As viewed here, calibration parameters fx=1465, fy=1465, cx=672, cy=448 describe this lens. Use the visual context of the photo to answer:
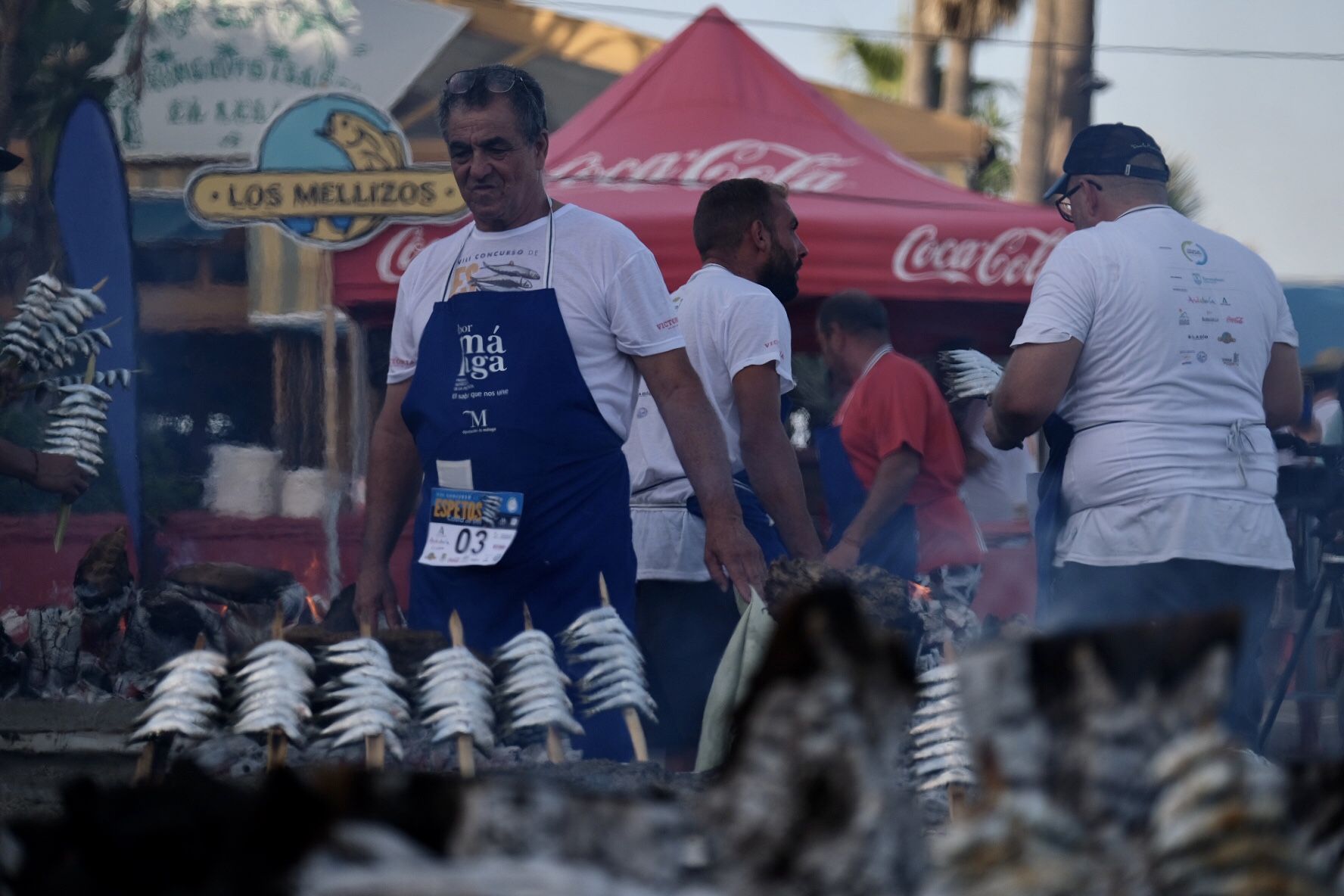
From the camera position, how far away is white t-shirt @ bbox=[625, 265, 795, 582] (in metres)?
3.93

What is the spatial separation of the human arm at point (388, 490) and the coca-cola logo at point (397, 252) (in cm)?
280

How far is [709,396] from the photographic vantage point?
3.97 metres

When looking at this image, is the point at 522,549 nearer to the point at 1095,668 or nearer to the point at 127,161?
the point at 1095,668

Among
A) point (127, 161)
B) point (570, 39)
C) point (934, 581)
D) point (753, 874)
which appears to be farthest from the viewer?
point (570, 39)

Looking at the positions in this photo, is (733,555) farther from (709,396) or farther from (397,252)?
(397,252)

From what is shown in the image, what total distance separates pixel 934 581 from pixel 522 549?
2.05 m

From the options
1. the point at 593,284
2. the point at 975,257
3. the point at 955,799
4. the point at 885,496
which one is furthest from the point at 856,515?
the point at 955,799

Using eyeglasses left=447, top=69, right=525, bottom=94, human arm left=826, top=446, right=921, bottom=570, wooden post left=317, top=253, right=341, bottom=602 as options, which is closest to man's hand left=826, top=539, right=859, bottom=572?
human arm left=826, top=446, right=921, bottom=570

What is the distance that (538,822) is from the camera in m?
1.23

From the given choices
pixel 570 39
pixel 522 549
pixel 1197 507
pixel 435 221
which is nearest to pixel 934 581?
pixel 1197 507

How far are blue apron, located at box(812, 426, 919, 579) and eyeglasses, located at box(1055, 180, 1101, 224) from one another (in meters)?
1.36

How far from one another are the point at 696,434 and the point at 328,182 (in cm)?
385

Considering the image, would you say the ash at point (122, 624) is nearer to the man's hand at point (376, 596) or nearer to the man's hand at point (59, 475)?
the man's hand at point (59, 475)

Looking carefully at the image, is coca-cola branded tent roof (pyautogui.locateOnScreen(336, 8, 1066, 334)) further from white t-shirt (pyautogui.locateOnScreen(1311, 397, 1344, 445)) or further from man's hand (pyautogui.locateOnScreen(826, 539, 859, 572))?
man's hand (pyautogui.locateOnScreen(826, 539, 859, 572))
